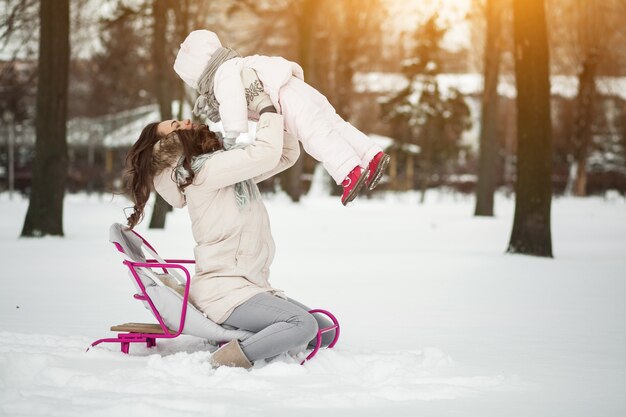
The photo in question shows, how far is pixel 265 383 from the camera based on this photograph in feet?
14.8

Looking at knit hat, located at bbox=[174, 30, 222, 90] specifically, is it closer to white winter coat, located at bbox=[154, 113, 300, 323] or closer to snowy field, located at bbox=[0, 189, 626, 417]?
white winter coat, located at bbox=[154, 113, 300, 323]

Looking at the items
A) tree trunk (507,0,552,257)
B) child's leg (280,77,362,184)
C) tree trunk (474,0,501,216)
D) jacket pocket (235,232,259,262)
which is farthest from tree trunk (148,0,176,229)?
jacket pocket (235,232,259,262)

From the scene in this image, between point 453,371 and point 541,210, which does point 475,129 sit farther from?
point 453,371

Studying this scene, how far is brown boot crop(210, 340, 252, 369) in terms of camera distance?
15.6 feet

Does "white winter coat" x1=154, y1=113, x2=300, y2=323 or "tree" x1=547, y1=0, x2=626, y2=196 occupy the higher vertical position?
"tree" x1=547, y1=0, x2=626, y2=196

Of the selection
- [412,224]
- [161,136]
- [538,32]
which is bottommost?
[412,224]

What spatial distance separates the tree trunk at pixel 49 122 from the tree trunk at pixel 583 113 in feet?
92.8

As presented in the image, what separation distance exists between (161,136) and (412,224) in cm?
1718

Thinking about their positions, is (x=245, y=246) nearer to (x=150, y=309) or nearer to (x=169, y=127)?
(x=150, y=309)

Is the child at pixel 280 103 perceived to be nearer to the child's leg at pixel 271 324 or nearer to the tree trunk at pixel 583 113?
the child's leg at pixel 271 324

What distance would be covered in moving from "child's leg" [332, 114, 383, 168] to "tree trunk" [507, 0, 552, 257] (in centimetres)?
777

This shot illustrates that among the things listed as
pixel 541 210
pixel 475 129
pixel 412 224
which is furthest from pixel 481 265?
pixel 475 129

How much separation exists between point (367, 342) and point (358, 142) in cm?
150

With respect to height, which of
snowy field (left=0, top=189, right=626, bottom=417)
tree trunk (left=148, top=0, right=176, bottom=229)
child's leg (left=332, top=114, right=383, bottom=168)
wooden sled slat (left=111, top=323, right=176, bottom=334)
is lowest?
snowy field (left=0, top=189, right=626, bottom=417)
